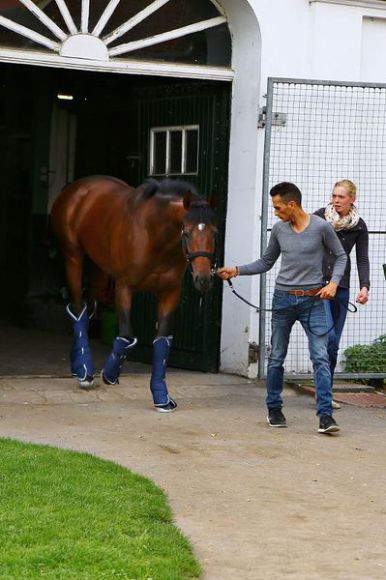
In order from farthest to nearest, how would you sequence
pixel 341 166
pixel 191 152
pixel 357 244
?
pixel 191 152
pixel 341 166
pixel 357 244

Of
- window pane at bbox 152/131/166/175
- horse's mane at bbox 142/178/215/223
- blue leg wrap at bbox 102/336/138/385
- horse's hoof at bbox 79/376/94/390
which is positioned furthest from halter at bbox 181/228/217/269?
window pane at bbox 152/131/166/175

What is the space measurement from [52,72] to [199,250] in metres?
6.94

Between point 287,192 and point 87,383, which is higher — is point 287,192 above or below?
above

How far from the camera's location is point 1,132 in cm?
1695

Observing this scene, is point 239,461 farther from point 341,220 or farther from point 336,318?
point 341,220

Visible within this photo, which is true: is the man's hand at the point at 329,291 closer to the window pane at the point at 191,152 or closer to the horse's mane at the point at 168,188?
the horse's mane at the point at 168,188

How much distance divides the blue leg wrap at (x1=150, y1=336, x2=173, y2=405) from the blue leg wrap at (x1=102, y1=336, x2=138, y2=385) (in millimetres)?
224

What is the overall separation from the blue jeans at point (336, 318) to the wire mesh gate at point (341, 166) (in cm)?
99

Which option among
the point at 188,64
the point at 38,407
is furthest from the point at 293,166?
the point at 38,407

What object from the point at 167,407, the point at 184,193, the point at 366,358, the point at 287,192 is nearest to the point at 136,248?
the point at 184,193

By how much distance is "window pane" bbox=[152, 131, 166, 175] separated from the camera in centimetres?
1234

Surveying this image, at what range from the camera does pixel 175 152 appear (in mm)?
12250

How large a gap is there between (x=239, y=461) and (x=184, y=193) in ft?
7.64

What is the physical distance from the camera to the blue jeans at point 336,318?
10305mm
